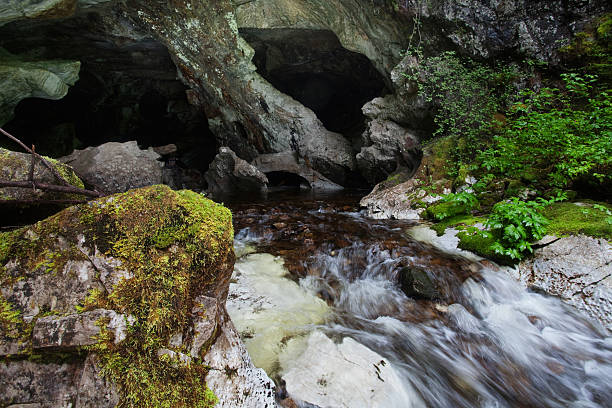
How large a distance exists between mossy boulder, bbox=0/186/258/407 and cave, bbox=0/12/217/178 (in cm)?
1118

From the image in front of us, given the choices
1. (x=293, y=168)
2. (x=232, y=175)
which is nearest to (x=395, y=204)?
(x=293, y=168)

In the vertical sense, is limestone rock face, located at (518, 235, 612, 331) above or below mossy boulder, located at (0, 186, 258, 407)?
above

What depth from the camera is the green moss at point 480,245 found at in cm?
384

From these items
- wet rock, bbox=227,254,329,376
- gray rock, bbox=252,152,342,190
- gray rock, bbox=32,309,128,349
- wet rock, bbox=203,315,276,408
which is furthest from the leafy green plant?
gray rock, bbox=252,152,342,190

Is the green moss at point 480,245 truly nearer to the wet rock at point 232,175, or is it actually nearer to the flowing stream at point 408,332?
the flowing stream at point 408,332

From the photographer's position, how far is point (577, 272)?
10.9ft

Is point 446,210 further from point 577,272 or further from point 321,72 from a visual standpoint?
point 321,72

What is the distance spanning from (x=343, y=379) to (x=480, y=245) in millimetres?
3053

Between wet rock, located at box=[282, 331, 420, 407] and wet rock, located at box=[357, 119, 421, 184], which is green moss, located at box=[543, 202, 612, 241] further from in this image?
wet rock, located at box=[357, 119, 421, 184]

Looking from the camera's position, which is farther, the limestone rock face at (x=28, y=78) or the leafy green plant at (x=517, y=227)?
the limestone rock face at (x=28, y=78)

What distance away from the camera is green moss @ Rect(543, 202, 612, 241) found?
3.47m

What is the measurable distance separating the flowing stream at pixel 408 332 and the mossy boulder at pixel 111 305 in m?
0.85

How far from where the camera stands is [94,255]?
1667 millimetres

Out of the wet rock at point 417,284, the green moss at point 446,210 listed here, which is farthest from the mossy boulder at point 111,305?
the green moss at point 446,210
